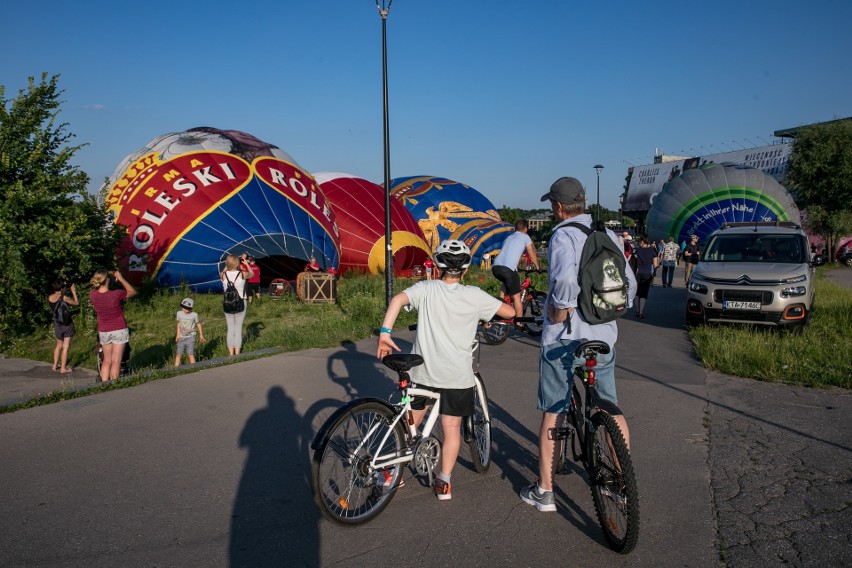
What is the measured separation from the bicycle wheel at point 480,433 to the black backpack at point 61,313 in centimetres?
808

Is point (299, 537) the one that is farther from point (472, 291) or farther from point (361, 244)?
point (361, 244)

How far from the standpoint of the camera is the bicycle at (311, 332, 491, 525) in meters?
4.01

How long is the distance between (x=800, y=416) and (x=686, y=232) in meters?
29.6

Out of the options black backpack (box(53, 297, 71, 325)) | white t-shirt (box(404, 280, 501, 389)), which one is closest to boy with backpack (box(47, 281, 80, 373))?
black backpack (box(53, 297, 71, 325))

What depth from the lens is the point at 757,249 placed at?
12.3m

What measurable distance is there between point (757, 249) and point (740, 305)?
1.95 meters

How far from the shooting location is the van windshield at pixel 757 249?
12.0 meters

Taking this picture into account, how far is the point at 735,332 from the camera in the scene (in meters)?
10.3

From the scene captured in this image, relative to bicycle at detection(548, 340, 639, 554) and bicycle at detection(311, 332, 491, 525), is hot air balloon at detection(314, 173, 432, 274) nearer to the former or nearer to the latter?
bicycle at detection(311, 332, 491, 525)

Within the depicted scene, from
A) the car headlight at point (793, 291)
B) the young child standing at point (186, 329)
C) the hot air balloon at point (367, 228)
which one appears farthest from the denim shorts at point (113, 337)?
the hot air balloon at point (367, 228)

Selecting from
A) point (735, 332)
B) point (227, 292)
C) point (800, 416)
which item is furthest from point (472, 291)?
point (735, 332)

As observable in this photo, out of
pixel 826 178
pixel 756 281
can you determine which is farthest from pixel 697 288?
pixel 826 178

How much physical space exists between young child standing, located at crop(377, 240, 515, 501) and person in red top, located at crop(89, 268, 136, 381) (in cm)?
549

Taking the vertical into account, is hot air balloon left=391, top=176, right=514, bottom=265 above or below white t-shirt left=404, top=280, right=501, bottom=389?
above
